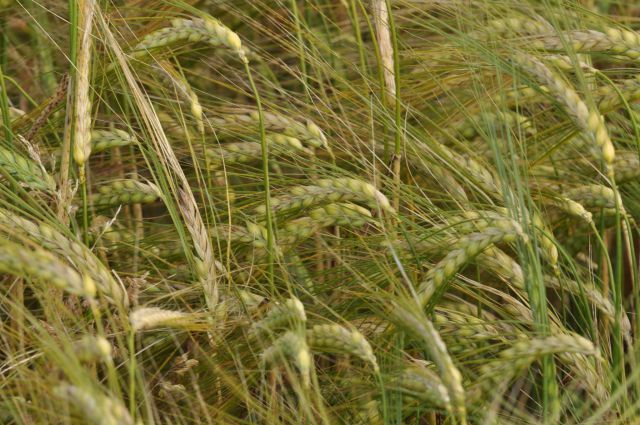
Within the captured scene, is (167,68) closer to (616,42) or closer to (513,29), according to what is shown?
(513,29)

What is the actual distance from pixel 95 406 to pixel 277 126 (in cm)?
67

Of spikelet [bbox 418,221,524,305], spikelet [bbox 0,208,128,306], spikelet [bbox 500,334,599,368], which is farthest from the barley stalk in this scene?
spikelet [bbox 0,208,128,306]

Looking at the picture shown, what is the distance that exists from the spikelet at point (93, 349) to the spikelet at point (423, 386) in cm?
34

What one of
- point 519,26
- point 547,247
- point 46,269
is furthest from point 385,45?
point 46,269

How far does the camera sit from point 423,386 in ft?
3.05

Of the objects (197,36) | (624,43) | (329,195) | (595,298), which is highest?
(197,36)

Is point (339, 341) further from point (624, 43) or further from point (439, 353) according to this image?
point (624, 43)

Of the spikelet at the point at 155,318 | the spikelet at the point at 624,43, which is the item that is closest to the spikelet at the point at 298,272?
the spikelet at the point at 155,318

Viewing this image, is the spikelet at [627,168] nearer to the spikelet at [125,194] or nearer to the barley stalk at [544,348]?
the barley stalk at [544,348]

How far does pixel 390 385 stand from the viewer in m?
1.00

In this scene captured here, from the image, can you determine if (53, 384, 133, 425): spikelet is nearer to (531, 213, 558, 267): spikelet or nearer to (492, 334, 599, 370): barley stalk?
(492, 334, 599, 370): barley stalk

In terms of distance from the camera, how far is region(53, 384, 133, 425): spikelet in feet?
2.47

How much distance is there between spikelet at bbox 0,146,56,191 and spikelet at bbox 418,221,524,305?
1.71 ft

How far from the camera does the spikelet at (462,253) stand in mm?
1048
